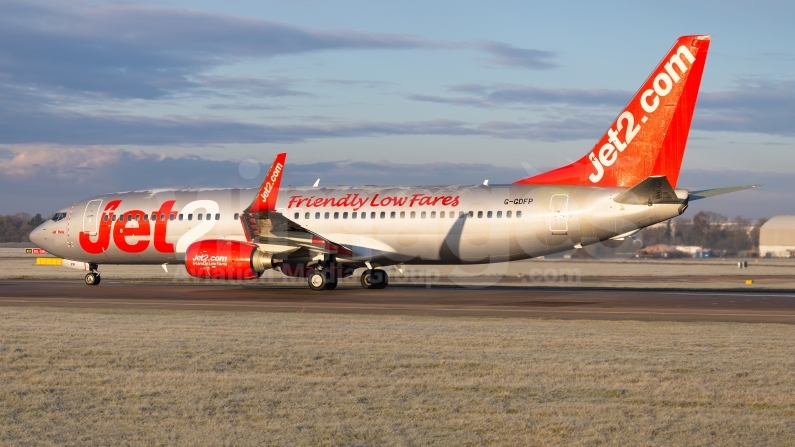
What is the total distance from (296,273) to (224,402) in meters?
21.4

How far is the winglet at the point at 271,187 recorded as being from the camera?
→ 1025 inches

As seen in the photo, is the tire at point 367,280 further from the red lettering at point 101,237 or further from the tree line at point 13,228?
the tree line at point 13,228

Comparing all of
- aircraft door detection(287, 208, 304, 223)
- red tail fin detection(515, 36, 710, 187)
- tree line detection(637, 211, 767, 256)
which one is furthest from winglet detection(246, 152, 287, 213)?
tree line detection(637, 211, 767, 256)

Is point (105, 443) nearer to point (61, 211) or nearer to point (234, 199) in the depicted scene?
point (234, 199)

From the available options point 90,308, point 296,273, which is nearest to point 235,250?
point 296,273

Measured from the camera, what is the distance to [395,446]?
7160mm

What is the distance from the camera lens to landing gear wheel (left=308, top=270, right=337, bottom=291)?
28.9 m

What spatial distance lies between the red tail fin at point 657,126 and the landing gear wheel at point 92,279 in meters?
18.9

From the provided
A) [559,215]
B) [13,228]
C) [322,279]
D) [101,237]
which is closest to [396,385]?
[559,215]

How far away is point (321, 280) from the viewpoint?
1139 inches

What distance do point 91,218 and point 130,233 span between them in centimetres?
213

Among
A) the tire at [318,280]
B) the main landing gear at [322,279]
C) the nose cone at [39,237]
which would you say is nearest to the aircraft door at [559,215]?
the main landing gear at [322,279]

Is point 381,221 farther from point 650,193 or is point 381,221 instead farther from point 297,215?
point 650,193

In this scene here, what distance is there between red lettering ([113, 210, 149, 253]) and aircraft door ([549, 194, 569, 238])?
15318 mm
